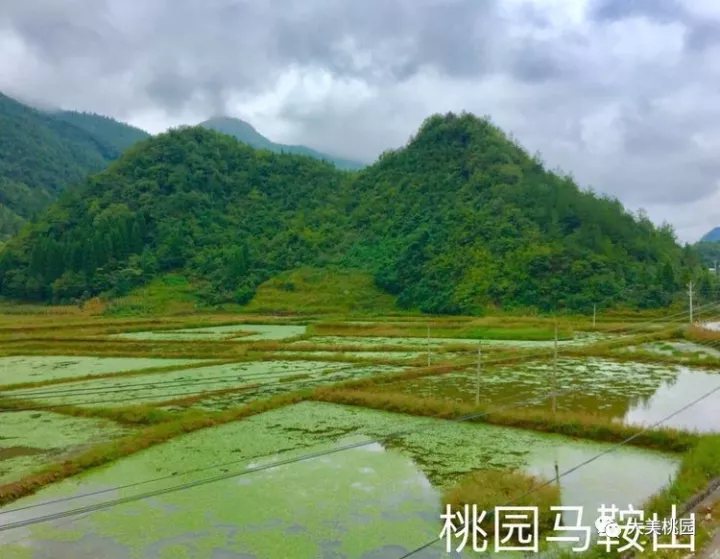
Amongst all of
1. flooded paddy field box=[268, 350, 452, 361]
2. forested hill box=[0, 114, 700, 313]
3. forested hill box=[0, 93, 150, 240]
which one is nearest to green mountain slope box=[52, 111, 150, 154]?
forested hill box=[0, 93, 150, 240]

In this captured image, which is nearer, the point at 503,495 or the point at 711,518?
the point at 711,518

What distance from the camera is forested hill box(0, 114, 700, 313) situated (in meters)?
40.9

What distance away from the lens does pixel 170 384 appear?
16953 mm

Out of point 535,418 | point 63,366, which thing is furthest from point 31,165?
point 535,418

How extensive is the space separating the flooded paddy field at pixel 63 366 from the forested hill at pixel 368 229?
2362 centimetres

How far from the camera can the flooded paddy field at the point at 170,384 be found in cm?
1501

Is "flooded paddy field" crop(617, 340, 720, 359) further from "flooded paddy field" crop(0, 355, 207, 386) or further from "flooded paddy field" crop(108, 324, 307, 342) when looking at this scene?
"flooded paddy field" crop(0, 355, 207, 386)

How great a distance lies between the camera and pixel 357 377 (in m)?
17.6

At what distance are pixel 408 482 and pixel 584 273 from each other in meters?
34.0

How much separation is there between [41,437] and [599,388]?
1369cm

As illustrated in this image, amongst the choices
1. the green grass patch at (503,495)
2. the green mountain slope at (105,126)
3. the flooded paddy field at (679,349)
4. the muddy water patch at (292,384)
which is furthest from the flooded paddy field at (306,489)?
the green mountain slope at (105,126)

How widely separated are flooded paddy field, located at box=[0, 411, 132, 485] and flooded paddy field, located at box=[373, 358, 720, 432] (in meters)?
7.21

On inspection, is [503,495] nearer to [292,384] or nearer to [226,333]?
[292,384]

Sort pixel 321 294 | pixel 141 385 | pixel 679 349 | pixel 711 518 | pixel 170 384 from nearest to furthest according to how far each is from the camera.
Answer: pixel 711 518 < pixel 141 385 < pixel 170 384 < pixel 679 349 < pixel 321 294
